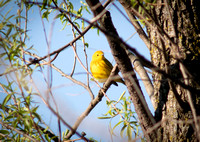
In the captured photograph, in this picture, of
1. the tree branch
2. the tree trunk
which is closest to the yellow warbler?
the tree branch

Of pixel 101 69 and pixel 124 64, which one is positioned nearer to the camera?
pixel 124 64

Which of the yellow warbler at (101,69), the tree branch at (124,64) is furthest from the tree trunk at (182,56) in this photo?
the yellow warbler at (101,69)

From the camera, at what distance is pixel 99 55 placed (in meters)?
4.95

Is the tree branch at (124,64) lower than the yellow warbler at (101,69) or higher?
lower

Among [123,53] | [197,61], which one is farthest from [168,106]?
[123,53]

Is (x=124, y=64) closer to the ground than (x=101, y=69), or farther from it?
closer to the ground

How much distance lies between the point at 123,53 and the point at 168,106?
22.4 inches

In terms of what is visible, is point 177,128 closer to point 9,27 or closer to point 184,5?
point 184,5

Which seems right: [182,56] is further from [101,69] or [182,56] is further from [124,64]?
[101,69]

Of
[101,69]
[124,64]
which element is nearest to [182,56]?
[124,64]

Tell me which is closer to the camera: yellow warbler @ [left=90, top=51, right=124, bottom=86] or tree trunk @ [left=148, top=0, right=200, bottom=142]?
tree trunk @ [left=148, top=0, right=200, bottom=142]

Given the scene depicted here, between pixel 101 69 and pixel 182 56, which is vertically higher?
pixel 101 69

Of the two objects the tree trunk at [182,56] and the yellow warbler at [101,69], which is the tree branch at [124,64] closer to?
the tree trunk at [182,56]

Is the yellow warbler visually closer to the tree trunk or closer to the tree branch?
the tree branch
